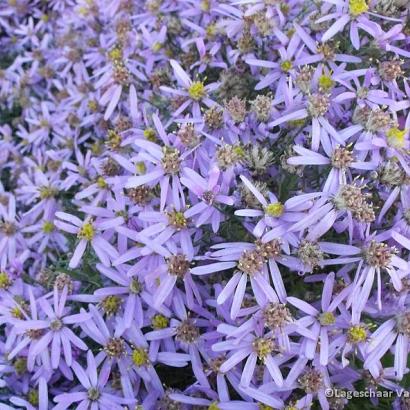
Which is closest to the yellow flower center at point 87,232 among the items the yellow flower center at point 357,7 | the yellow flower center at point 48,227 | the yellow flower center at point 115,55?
the yellow flower center at point 48,227

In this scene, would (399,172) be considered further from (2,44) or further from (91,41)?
(2,44)

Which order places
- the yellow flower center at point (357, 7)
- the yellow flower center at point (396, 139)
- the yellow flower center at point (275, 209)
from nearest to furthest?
the yellow flower center at point (275, 209), the yellow flower center at point (396, 139), the yellow flower center at point (357, 7)

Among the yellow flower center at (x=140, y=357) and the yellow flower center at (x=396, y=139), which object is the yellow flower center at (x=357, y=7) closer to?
the yellow flower center at (x=396, y=139)

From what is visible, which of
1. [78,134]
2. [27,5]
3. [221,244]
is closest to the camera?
[221,244]

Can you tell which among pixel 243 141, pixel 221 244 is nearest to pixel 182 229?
pixel 221 244

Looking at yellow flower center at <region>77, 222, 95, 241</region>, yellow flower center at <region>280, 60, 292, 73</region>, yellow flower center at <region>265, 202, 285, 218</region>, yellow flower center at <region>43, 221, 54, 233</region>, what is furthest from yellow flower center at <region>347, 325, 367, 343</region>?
yellow flower center at <region>43, 221, 54, 233</region>
